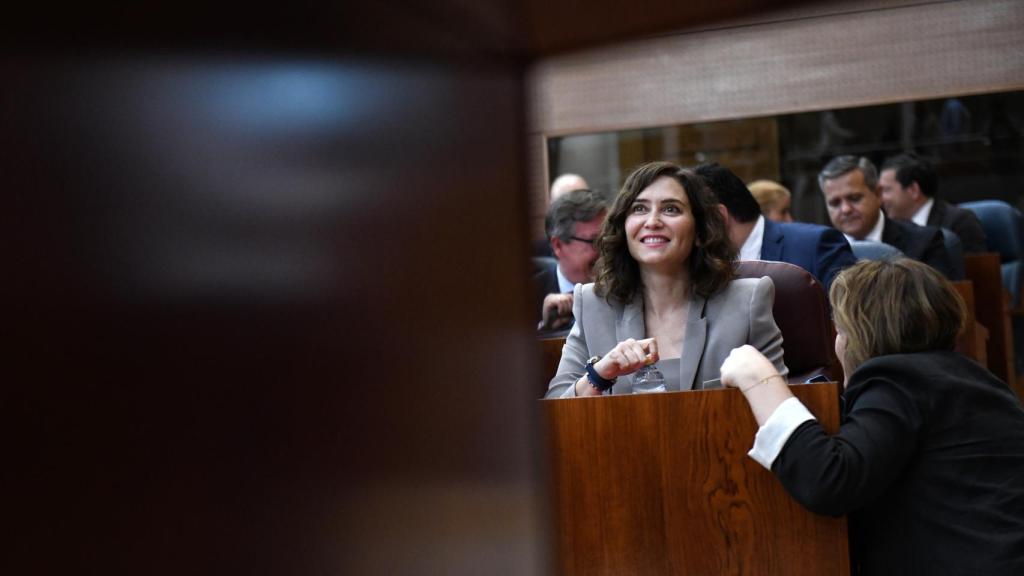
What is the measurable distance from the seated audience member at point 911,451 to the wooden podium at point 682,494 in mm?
49

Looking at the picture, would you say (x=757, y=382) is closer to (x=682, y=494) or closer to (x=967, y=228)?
(x=682, y=494)

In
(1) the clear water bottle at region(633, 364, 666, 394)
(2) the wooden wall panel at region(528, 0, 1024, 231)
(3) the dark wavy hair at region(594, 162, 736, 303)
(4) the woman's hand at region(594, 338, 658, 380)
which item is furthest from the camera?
(2) the wooden wall panel at region(528, 0, 1024, 231)

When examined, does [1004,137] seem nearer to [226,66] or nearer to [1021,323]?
[1021,323]

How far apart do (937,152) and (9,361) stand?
5747mm

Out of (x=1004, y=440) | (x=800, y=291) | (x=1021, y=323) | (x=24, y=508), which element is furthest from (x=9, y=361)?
(x=1021, y=323)

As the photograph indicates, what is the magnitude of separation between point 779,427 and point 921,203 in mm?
3405

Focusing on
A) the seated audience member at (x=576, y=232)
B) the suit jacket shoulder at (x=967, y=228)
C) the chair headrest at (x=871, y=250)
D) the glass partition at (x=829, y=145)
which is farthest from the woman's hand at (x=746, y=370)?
the glass partition at (x=829, y=145)

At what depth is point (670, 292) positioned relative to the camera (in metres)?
2.32

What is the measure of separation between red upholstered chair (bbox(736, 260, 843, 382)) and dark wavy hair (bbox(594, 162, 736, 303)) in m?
0.12

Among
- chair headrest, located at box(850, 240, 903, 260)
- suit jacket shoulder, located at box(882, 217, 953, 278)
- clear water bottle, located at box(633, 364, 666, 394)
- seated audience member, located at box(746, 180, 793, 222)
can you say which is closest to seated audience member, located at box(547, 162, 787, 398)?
clear water bottle, located at box(633, 364, 666, 394)

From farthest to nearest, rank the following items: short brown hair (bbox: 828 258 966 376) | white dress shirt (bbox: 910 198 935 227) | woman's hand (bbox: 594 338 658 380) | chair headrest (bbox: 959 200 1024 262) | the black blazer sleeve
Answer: chair headrest (bbox: 959 200 1024 262) → white dress shirt (bbox: 910 198 935 227) → woman's hand (bbox: 594 338 658 380) → short brown hair (bbox: 828 258 966 376) → the black blazer sleeve

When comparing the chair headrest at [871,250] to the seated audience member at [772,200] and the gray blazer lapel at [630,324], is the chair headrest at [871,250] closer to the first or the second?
the seated audience member at [772,200]

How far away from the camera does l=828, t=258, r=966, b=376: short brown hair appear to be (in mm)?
1728

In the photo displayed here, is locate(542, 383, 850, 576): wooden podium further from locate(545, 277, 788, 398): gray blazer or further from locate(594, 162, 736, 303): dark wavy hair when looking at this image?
locate(594, 162, 736, 303): dark wavy hair
